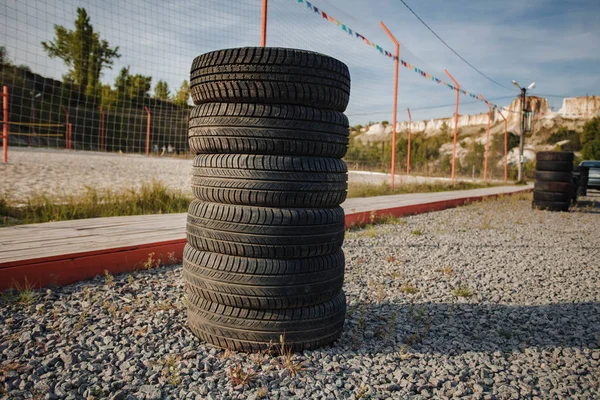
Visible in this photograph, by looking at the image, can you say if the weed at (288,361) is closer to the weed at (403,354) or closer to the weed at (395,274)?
the weed at (403,354)

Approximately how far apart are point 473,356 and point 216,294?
4.64ft

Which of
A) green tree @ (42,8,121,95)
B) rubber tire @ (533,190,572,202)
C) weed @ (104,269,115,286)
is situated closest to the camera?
weed @ (104,269,115,286)

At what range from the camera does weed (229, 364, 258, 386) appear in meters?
1.88

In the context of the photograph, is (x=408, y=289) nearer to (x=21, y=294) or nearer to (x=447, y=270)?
(x=447, y=270)

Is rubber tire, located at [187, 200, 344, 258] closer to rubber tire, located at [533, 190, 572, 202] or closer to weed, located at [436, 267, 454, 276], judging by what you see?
weed, located at [436, 267, 454, 276]

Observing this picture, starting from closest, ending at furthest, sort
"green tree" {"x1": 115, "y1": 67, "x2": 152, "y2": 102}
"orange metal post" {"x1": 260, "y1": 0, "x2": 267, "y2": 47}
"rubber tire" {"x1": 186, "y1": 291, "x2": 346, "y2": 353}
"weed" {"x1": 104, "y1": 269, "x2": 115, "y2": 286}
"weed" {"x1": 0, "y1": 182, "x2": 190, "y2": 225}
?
"rubber tire" {"x1": 186, "y1": 291, "x2": 346, "y2": 353}
"weed" {"x1": 104, "y1": 269, "x2": 115, "y2": 286}
"weed" {"x1": 0, "y1": 182, "x2": 190, "y2": 225}
"orange metal post" {"x1": 260, "y1": 0, "x2": 267, "y2": 47}
"green tree" {"x1": 115, "y1": 67, "x2": 152, "y2": 102}

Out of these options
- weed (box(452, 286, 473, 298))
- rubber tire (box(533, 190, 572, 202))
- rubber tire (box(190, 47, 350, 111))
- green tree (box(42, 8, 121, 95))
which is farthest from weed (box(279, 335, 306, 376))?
rubber tire (box(533, 190, 572, 202))

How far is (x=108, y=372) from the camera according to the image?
193 centimetres

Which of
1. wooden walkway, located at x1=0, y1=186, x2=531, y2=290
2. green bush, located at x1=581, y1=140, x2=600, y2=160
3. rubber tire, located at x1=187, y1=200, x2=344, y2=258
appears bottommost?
wooden walkway, located at x1=0, y1=186, x2=531, y2=290

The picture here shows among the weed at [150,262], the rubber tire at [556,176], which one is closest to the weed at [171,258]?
the weed at [150,262]

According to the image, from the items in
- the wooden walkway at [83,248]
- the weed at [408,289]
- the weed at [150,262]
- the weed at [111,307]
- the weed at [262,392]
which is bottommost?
the weed at [262,392]

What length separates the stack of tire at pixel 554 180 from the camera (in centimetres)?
958

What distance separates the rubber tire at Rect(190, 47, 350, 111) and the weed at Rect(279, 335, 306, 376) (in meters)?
1.21

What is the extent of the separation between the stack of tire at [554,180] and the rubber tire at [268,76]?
9082 millimetres
